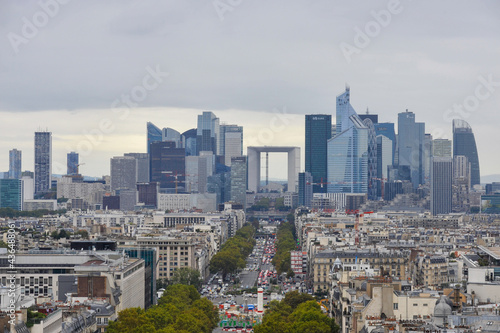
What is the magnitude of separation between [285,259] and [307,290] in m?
26.1

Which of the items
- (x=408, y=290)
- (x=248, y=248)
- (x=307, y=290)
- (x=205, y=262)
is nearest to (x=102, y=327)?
(x=408, y=290)

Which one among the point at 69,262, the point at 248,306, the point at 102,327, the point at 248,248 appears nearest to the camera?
the point at 102,327

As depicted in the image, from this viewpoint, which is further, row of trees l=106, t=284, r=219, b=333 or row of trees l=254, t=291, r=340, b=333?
row of trees l=254, t=291, r=340, b=333

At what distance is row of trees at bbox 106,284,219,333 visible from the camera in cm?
7356

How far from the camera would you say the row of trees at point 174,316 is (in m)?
73.6

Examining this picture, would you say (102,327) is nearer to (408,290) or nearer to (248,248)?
(408,290)

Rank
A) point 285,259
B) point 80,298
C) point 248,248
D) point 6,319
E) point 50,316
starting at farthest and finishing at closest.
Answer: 1. point 248,248
2. point 285,259
3. point 80,298
4. point 50,316
5. point 6,319

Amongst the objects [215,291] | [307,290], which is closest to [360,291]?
[307,290]

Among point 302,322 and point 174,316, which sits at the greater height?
point 302,322

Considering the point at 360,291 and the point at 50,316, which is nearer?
the point at 50,316

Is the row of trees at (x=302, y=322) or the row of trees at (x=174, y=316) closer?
the row of trees at (x=174, y=316)

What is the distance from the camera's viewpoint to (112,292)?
3233 inches

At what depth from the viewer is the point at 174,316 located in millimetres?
87312

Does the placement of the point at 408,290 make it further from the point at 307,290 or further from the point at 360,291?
the point at 307,290
